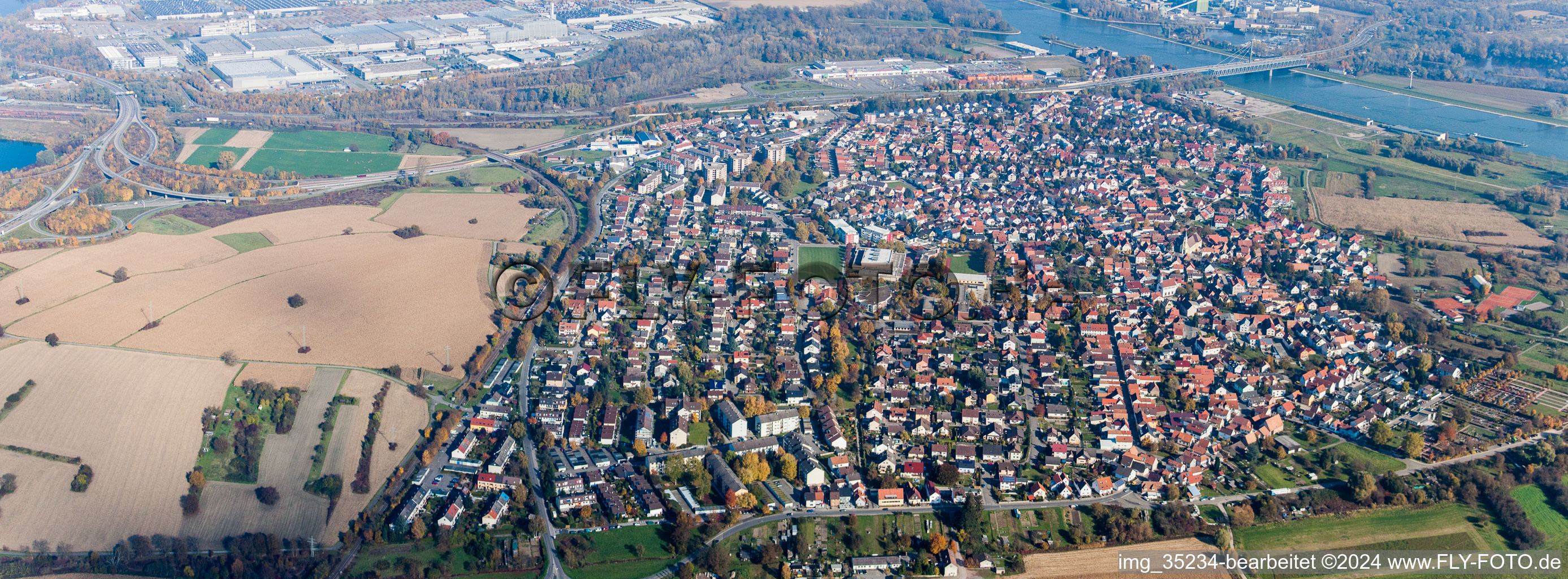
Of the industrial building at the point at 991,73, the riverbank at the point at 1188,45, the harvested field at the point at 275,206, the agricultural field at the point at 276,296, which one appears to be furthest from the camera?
the riverbank at the point at 1188,45

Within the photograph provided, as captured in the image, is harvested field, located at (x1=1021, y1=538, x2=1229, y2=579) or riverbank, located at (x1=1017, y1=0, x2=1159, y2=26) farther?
riverbank, located at (x1=1017, y1=0, x2=1159, y2=26)

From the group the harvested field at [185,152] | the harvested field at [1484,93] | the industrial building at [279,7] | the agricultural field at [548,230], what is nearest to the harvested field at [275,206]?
the agricultural field at [548,230]

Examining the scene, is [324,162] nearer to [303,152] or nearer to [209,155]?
[303,152]

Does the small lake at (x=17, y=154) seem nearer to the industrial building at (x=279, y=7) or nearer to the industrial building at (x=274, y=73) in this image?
the industrial building at (x=274, y=73)

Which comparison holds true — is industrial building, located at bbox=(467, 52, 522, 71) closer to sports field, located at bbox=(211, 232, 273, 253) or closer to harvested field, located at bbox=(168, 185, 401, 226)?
harvested field, located at bbox=(168, 185, 401, 226)

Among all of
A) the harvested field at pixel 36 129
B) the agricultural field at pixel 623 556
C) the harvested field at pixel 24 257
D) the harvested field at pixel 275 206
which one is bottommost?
the agricultural field at pixel 623 556

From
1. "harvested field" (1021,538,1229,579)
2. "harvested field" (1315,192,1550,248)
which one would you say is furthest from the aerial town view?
"harvested field" (1315,192,1550,248)

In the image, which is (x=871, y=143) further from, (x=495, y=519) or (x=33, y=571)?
(x=33, y=571)

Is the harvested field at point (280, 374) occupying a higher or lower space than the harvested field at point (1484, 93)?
lower
